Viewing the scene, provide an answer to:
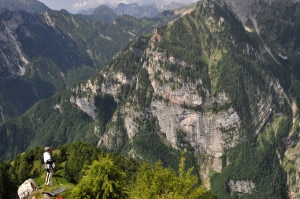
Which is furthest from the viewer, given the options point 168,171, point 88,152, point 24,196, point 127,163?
point 127,163

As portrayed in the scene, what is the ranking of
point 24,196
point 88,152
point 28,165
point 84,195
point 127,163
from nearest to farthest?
point 84,195
point 24,196
point 28,165
point 88,152
point 127,163

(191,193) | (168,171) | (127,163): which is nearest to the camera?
(191,193)

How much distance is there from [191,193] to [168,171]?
5319 millimetres

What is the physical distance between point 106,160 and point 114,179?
278 cm

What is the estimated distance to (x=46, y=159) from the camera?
5453 centimetres

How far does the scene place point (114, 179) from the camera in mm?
47969

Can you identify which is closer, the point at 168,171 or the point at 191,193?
the point at 191,193

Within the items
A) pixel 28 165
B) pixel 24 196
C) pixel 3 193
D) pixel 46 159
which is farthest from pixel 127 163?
pixel 46 159

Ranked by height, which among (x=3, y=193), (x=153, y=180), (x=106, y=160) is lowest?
(x=3, y=193)

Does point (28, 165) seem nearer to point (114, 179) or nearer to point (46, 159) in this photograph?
point (46, 159)

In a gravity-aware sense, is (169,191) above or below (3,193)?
above

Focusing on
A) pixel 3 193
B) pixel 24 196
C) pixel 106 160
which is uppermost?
pixel 106 160

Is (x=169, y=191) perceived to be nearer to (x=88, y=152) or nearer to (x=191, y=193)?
(x=191, y=193)

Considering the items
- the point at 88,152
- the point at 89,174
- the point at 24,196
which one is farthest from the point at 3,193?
the point at 89,174
